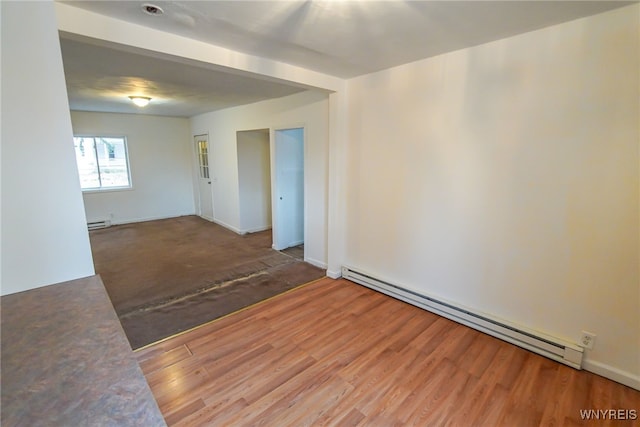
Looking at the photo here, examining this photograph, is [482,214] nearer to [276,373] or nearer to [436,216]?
[436,216]

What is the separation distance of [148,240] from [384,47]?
5.24m

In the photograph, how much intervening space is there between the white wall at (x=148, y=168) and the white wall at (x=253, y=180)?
255 centimetres

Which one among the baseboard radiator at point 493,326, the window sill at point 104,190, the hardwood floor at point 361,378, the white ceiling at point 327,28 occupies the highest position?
the white ceiling at point 327,28

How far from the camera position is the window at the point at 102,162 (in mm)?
6172

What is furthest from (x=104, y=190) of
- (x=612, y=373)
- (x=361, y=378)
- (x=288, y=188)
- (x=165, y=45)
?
(x=612, y=373)

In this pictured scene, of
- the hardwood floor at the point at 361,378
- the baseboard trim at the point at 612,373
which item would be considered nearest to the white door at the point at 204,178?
the hardwood floor at the point at 361,378

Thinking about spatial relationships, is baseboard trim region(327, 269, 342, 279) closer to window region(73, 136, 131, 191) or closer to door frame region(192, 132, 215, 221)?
door frame region(192, 132, 215, 221)

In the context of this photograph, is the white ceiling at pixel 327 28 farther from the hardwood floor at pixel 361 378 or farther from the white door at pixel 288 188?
the hardwood floor at pixel 361 378

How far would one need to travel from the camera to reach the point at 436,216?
9.25ft

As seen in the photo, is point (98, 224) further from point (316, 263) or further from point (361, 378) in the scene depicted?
point (361, 378)

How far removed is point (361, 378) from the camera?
2111 millimetres

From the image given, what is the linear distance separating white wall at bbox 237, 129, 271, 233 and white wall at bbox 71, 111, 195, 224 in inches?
100

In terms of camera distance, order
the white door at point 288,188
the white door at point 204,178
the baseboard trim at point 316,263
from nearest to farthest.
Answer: the baseboard trim at point 316,263 < the white door at point 288,188 < the white door at point 204,178

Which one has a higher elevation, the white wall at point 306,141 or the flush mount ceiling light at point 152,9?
the flush mount ceiling light at point 152,9
